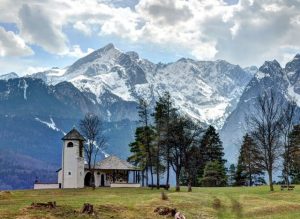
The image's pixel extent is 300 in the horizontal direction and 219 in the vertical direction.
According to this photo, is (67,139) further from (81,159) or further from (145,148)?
(145,148)

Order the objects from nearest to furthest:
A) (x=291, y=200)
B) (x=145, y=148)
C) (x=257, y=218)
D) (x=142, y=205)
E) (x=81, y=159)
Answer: (x=257, y=218)
(x=142, y=205)
(x=291, y=200)
(x=145, y=148)
(x=81, y=159)

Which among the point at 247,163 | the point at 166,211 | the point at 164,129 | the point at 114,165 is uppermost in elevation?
the point at 164,129

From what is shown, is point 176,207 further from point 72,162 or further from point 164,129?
point 72,162

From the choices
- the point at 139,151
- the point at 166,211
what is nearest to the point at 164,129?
the point at 139,151

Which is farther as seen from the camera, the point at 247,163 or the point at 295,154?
the point at 247,163

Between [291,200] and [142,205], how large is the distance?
21099mm

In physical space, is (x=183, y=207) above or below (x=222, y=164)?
below

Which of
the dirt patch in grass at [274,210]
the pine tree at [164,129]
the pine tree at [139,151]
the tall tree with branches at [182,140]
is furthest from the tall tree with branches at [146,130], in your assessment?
the dirt patch in grass at [274,210]

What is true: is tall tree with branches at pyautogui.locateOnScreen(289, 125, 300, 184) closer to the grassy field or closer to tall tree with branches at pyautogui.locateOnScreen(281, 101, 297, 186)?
tall tree with branches at pyautogui.locateOnScreen(281, 101, 297, 186)

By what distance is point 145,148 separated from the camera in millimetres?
106375

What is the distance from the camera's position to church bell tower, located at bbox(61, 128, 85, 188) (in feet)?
364

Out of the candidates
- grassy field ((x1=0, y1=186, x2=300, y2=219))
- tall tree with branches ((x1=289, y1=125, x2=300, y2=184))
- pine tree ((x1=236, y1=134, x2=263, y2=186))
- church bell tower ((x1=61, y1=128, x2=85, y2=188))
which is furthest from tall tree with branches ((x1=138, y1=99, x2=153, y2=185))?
grassy field ((x1=0, y1=186, x2=300, y2=219))

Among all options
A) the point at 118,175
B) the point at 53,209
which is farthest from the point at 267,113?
Answer: the point at 53,209

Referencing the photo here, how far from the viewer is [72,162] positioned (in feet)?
367
